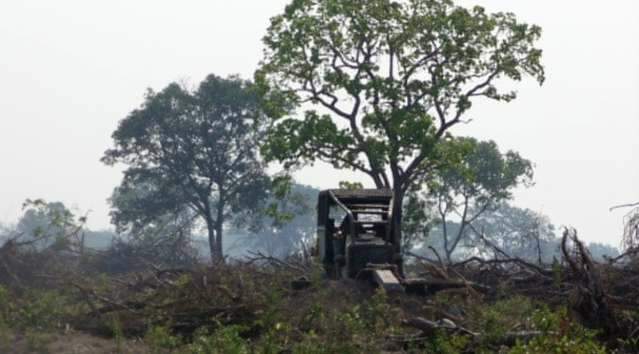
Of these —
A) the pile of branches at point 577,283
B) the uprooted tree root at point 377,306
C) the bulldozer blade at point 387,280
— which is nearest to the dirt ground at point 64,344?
the uprooted tree root at point 377,306

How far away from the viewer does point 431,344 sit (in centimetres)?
1227

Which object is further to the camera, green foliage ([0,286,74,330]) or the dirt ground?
green foliage ([0,286,74,330])

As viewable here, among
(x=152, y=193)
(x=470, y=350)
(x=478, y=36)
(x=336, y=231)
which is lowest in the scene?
(x=470, y=350)

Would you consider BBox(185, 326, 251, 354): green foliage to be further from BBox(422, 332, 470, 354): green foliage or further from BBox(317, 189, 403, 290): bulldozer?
BBox(317, 189, 403, 290): bulldozer

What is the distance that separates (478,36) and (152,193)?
26.5 m

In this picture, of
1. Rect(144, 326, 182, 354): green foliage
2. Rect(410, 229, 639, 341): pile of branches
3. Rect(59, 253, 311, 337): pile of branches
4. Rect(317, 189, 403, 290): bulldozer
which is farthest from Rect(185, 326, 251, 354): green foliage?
Rect(410, 229, 639, 341): pile of branches

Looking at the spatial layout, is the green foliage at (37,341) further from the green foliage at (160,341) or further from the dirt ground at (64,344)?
the green foliage at (160,341)

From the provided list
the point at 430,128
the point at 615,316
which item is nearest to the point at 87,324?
the point at 615,316

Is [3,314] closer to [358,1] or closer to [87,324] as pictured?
[87,324]

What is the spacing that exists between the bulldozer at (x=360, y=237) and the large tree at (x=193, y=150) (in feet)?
104

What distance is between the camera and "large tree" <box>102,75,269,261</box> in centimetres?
5144

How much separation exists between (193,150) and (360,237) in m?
34.3

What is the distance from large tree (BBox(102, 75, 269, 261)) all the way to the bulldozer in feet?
104

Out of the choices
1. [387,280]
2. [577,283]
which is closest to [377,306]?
[387,280]
